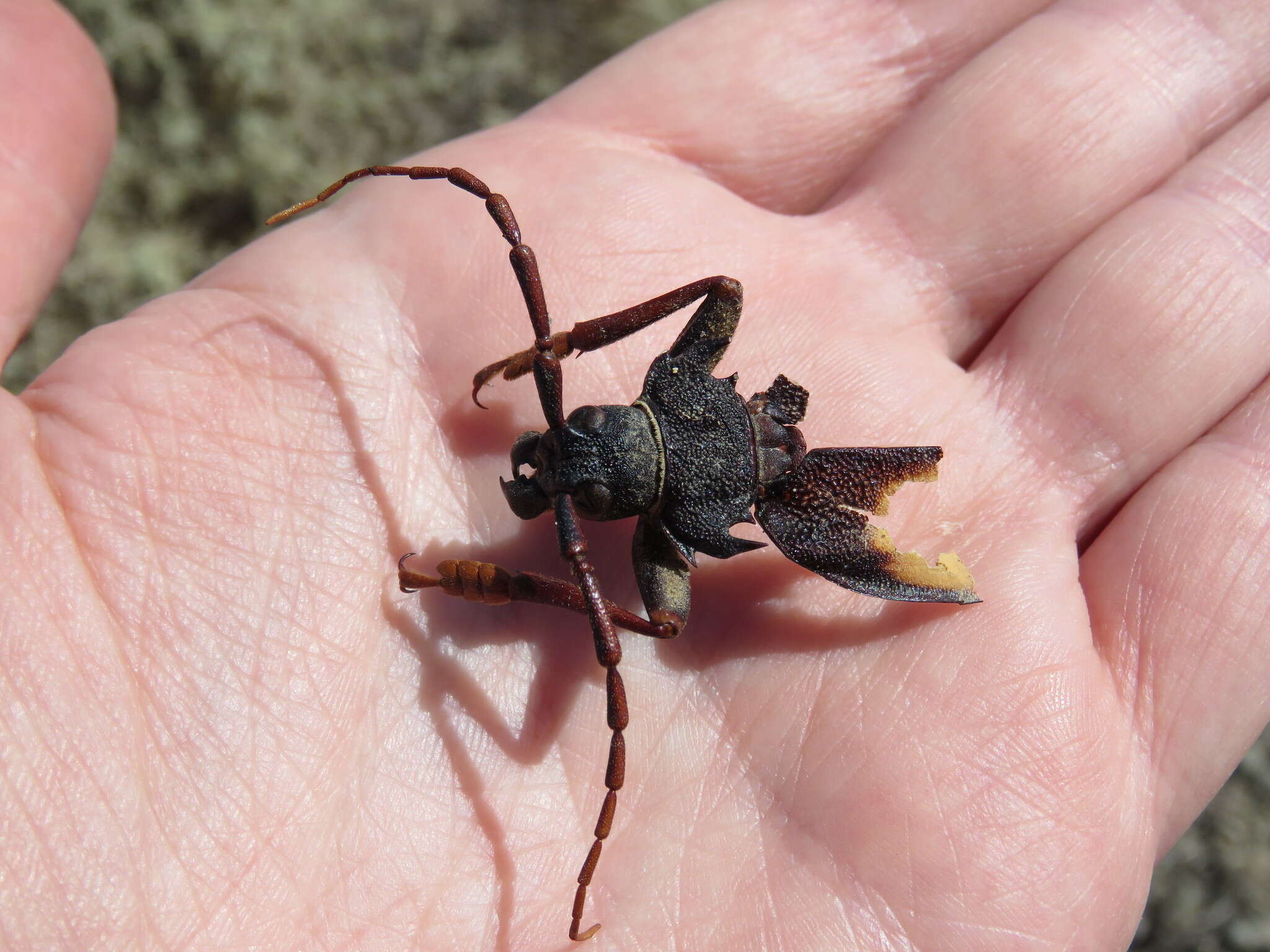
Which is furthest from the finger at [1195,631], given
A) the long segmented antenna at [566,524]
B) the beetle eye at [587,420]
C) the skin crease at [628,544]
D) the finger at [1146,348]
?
the beetle eye at [587,420]

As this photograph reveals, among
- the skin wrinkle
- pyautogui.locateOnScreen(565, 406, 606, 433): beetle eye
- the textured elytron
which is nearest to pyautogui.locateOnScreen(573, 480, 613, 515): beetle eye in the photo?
pyautogui.locateOnScreen(565, 406, 606, 433): beetle eye

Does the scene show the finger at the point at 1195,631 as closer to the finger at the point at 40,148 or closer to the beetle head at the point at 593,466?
the beetle head at the point at 593,466

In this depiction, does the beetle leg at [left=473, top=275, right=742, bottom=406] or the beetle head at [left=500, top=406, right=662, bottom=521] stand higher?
the beetle leg at [left=473, top=275, right=742, bottom=406]

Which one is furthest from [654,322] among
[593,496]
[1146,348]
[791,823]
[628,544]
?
[1146,348]

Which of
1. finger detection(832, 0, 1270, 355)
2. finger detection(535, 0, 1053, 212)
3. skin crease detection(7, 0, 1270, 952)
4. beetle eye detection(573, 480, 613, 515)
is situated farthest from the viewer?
finger detection(535, 0, 1053, 212)

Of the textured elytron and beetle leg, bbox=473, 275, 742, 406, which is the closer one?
beetle leg, bbox=473, 275, 742, 406

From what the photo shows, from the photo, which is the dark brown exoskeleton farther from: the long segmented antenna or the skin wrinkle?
the skin wrinkle

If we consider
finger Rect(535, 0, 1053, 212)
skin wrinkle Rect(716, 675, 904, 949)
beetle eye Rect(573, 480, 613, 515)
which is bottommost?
skin wrinkle Rect(716, 675, 904, 949)

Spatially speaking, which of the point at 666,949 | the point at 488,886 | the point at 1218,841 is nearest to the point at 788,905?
the point at 666,949
